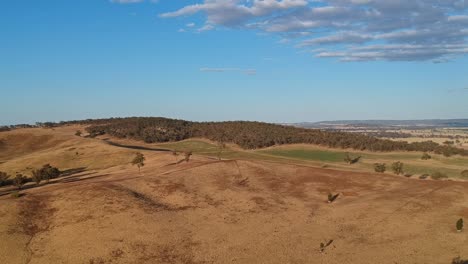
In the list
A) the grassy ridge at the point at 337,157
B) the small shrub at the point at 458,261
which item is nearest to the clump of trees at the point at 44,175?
the grassy ridge at the point at 337,157

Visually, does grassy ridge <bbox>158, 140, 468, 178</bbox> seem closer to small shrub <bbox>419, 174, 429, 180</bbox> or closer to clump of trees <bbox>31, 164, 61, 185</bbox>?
small shrub <bbox>419, 174, 429, 180</bbox>

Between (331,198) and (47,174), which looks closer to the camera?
(331,198)

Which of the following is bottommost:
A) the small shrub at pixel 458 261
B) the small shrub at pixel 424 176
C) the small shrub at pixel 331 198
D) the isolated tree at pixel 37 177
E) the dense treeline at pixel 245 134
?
the small shrub at pixel 458 261

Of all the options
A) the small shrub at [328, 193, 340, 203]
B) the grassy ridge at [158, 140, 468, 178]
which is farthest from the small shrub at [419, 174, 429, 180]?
the small shrub at [328, 193, 340, 203]

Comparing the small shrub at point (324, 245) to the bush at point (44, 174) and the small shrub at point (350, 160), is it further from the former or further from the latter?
the small shrub at point (350, 160)

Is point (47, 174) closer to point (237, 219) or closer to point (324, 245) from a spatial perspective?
point (237, 219)

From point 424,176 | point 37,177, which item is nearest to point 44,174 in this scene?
point 37,177
